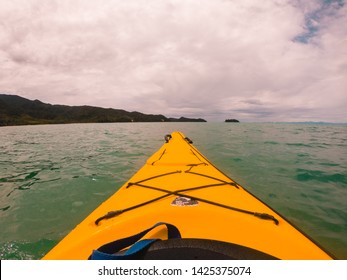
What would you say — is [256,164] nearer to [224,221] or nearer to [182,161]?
[182,161]

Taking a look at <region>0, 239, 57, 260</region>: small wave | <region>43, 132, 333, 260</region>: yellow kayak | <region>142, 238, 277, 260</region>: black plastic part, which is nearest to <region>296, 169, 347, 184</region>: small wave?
<region>43, 132, 333, 260</region>: yellow kayak

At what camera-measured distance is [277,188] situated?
20.1ft

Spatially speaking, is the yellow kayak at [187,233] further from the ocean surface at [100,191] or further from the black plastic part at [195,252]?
the ocean surface at [100,191]

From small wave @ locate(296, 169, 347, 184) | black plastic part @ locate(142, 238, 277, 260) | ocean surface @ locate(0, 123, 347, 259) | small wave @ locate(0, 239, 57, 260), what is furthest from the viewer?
small wave @ locate(296, 169, 347, 184)

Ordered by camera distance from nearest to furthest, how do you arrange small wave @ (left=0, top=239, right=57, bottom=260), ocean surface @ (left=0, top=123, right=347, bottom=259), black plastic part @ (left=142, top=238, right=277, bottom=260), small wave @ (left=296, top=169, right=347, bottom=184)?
1. black plastic part @ (left=142, top=238, right=277, bottom=260)
2. small wave @ (left=0, top=239, right=57, bottom=260)
3. ocean surface @ (left=0, top=123, right=347, bottom=259)
4. small wave @ (left=296, top=169, right=347, bottom=184)

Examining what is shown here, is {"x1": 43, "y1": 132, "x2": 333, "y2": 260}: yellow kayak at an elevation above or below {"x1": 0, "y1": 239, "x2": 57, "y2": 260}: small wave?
above

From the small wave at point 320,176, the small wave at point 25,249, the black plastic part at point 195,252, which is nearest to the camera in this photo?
the black plastic part at point 195,252

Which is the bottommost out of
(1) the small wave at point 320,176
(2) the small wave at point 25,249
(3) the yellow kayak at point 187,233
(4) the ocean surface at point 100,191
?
(2) the small wave at point 25,249

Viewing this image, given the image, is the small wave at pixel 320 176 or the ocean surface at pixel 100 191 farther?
the small wave at pixel 320 176

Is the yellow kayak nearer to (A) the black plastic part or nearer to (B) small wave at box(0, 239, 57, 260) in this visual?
(A) the black plastic part

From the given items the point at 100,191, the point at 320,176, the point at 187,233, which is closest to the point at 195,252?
the point at 187,233

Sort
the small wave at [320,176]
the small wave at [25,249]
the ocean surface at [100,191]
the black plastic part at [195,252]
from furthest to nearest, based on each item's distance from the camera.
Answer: the small wave at [320,176]
the ocean surface at [100,191]
the small wave at [25,249]
the black plastic part at [195,252]

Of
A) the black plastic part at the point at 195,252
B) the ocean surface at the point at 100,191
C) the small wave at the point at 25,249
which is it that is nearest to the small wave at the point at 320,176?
the ocean surface at the point at 100,191

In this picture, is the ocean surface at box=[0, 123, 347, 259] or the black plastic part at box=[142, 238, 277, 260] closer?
the black plastic part at box=[142, 238, 277, 260]
